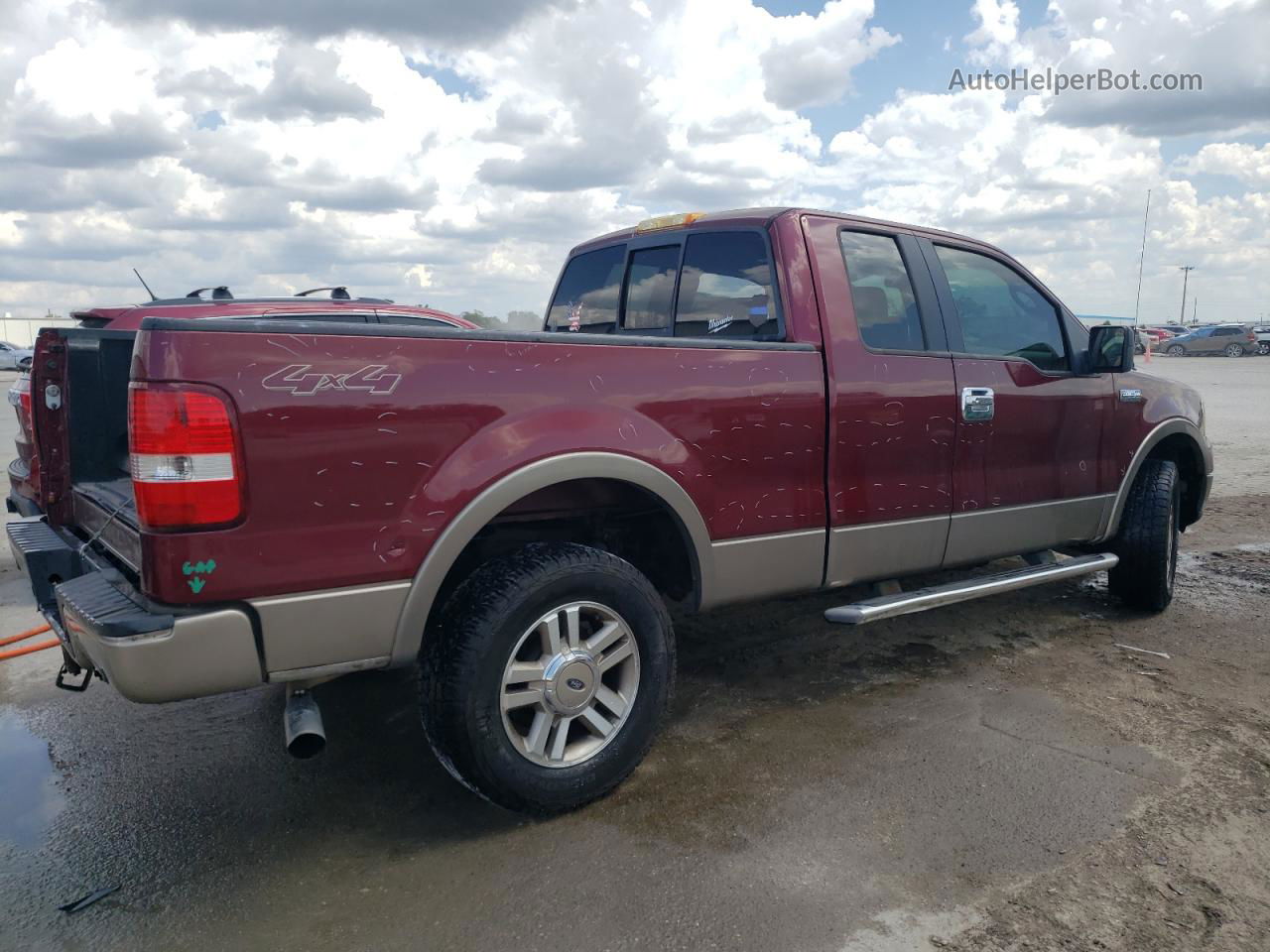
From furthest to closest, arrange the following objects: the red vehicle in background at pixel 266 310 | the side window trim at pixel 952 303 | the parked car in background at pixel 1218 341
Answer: the parked car in background at pixel 1218 341 → the red vehicle in background at pixel 266 310 → the side window trim at pixel 952 303

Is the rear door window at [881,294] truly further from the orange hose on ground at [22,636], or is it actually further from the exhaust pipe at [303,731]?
A: the orange hose on ground at [22,636]

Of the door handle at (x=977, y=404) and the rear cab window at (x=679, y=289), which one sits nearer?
the rear cab window at (x=679, y=289)

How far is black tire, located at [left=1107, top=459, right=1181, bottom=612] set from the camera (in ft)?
16.4

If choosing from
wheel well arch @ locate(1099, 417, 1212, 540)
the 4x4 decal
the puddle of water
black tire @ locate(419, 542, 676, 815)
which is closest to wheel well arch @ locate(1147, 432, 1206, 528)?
wheel well arch @ locate(1099, 417, 1212, 540)

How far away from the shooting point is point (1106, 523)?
491 centimetres

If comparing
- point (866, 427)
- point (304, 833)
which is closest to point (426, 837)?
point (304, 833)

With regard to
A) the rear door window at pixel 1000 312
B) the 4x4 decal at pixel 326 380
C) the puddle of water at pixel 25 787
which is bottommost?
the puddle of water at pixel 25 787

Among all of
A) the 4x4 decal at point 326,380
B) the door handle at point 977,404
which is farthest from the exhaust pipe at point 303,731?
the door handle at point 977,404

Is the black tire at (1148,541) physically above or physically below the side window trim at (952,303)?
below

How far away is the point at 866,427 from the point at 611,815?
1.70 metres

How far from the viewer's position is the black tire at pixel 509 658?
279cm

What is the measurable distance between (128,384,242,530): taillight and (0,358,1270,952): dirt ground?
109 cm

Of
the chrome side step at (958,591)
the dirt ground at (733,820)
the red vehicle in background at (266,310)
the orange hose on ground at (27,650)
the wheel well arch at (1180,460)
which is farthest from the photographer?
the red vehicle in background at (266,310)

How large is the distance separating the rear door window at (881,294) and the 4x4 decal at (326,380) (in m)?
1.96
